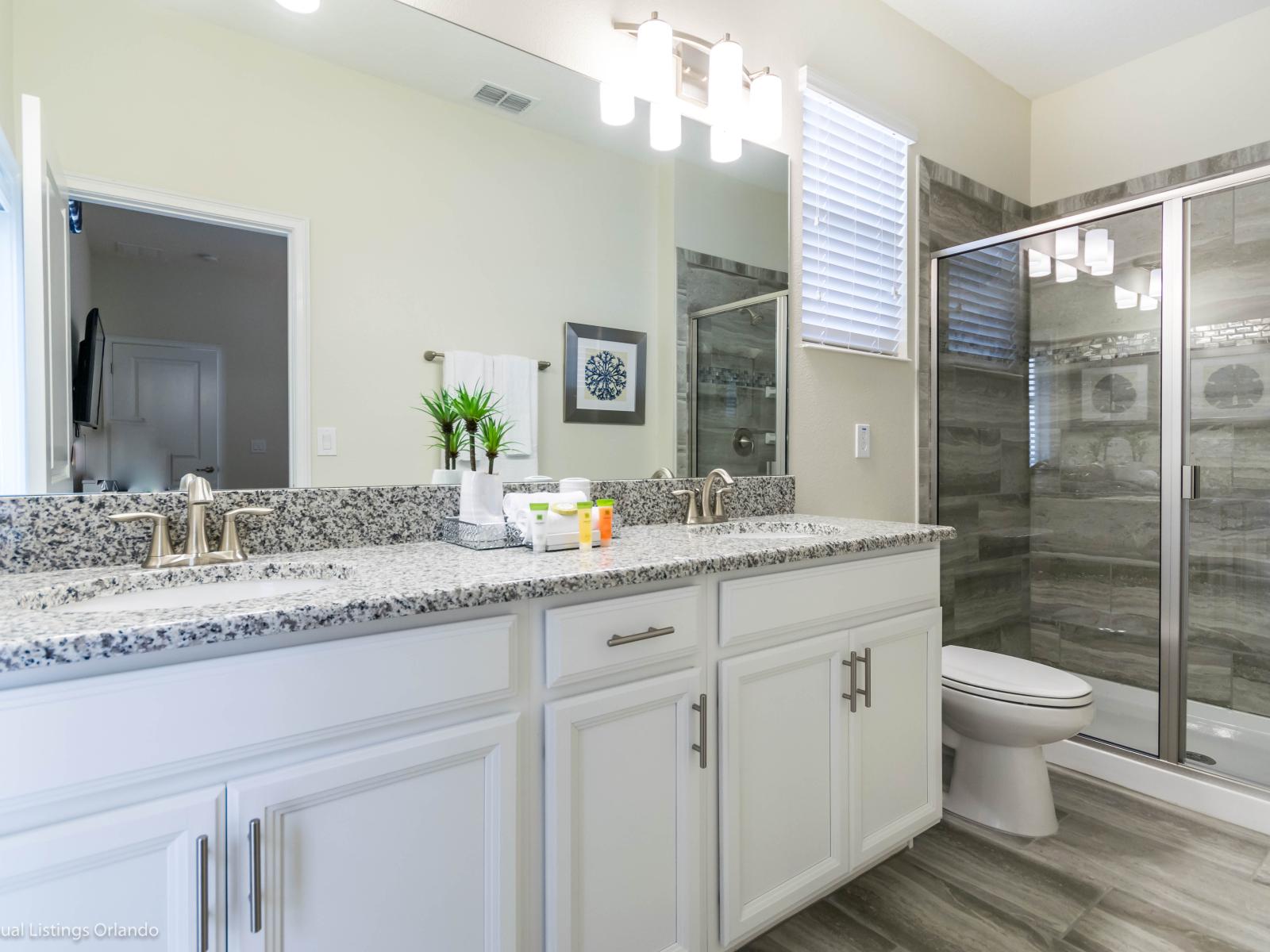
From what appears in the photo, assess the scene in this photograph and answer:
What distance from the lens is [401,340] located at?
1.49 metres

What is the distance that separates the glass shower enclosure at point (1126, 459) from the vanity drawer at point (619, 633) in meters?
1.75

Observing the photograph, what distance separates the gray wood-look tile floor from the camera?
4.93 feet

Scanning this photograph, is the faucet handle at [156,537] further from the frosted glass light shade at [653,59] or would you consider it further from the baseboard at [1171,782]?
the baseboard at [1171,782]

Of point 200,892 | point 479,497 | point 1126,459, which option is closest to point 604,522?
point 479,497

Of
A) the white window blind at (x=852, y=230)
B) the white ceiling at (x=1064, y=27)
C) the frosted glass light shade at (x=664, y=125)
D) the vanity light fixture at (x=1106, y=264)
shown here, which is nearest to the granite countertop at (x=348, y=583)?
the white window blind at (x=852, y=230)

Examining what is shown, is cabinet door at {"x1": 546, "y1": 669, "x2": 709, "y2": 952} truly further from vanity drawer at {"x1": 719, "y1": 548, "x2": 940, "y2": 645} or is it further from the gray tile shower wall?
the gray tile shower wall

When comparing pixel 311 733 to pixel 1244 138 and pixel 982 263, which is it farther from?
pixel 1244 138

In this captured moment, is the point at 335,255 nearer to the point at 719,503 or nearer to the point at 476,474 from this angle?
the point at 476,474

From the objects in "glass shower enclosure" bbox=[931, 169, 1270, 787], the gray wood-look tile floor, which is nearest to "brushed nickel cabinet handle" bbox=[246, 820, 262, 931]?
the gray wood-look tile floor

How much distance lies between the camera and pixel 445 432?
1.54 metres

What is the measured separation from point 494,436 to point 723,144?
1.10 meters

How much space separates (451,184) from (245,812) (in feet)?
4.14

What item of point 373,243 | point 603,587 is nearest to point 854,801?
point 603,587

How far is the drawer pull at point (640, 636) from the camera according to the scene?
117 centimetres
